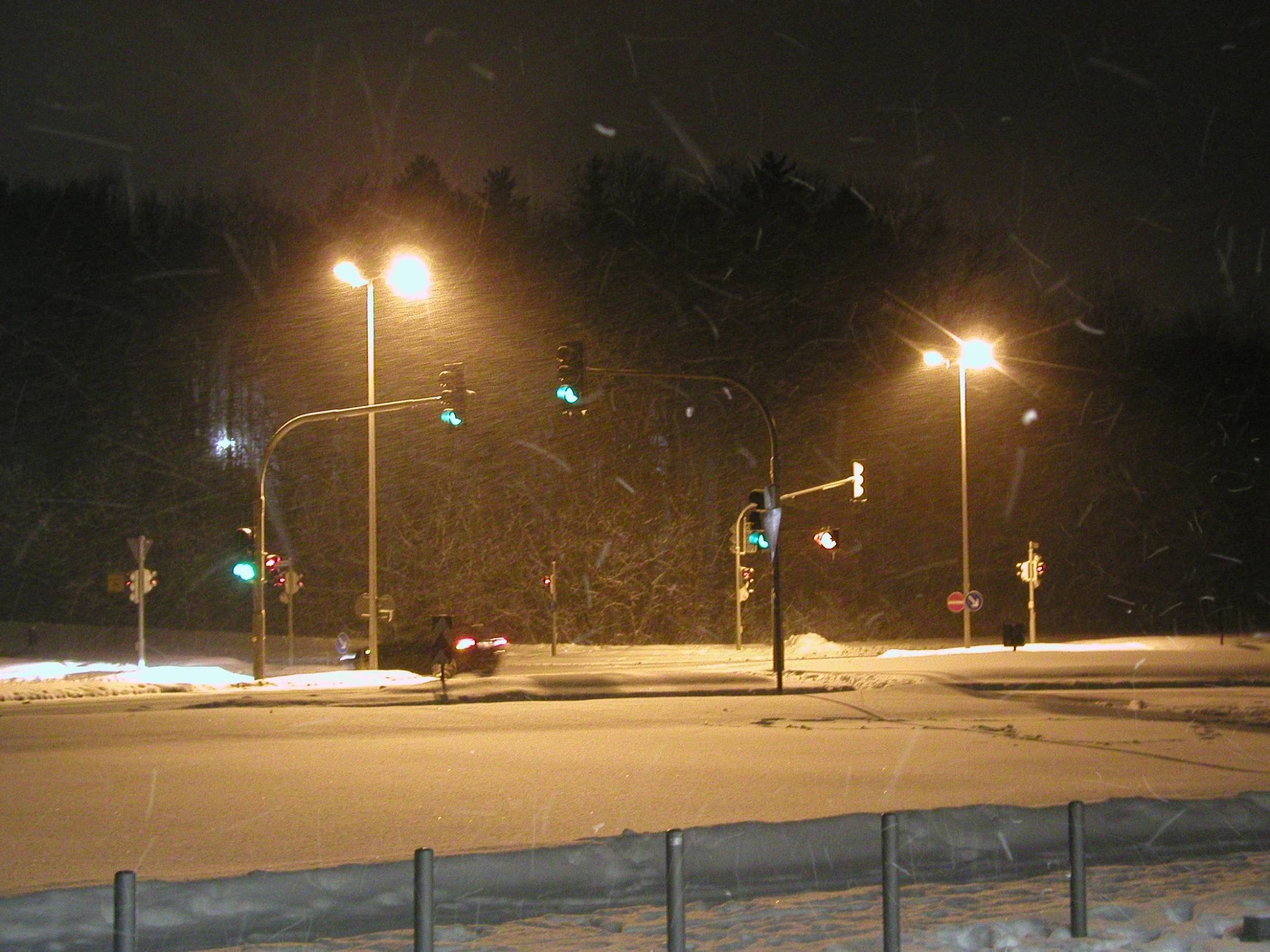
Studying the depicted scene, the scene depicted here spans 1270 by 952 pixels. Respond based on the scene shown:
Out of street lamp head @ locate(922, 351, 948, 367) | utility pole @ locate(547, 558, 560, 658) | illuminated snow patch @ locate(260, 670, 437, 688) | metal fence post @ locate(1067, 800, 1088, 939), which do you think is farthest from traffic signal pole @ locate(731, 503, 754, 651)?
metal fence post @ locate(1067, 800, 1088, 939)

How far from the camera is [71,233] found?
1893 inches

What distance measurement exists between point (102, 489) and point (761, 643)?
84.9ft

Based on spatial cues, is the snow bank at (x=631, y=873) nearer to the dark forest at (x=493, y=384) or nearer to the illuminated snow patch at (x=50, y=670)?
the illuminated snow patch at (x=50, y=670)

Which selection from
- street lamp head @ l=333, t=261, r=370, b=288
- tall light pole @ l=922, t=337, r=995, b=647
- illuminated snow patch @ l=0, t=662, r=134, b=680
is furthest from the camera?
tall light pole @ l=922, t=337, r=995, b=647

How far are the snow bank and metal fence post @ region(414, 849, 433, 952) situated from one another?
2.11m

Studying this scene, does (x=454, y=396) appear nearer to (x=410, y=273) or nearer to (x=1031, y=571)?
(x=410, y=273)

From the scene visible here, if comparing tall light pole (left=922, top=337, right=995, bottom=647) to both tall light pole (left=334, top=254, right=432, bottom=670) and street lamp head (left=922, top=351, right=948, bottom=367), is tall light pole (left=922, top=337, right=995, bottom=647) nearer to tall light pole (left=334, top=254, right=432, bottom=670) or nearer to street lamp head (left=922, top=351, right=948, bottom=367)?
street lamp head (left=922, top=351, right=948, bottom=367)

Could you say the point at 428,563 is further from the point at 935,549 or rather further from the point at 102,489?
the point at 935,549

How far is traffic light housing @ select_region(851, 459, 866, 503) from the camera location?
28.9m

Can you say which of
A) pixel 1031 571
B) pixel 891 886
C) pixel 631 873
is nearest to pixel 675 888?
pixel 891 886

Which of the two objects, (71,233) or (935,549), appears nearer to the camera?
(71,233)

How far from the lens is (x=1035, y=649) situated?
38.5m

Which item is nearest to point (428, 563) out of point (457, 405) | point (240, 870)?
point (457, 405)

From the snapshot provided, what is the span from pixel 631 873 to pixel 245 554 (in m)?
21.0
